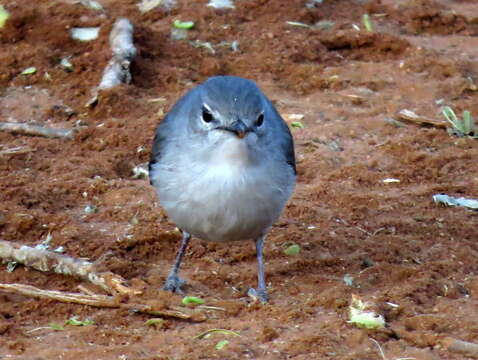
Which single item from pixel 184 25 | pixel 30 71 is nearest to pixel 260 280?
pixel 30 71

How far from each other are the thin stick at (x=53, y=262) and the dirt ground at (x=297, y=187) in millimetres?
74

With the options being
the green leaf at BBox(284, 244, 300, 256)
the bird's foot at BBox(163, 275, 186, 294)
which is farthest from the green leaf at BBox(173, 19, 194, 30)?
the bird's foot at BBox(163, 275, 186, 294)

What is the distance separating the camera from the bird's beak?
5.44 meters

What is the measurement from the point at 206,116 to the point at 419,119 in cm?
329

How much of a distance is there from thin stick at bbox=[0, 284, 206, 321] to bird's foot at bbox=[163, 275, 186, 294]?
321 mm

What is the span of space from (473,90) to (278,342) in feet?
15.1

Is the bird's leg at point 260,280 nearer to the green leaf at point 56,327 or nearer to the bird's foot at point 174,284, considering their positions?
the bird's foot at point 174,284

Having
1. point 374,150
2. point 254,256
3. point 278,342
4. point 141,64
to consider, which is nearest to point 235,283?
point 254,256

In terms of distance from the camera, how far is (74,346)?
5199mm

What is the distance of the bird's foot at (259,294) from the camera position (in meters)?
5.85

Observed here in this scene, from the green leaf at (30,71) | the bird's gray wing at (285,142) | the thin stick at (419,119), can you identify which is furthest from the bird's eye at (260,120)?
the green leaf at (30,71)

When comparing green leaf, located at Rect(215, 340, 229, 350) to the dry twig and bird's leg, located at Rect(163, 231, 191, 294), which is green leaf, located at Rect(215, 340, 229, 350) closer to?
bird's leg, located at Rect(163, 231, 191, 294)

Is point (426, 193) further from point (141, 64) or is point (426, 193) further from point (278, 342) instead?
point (141, 64)

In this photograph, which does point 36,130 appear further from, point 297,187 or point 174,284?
point 174,284
